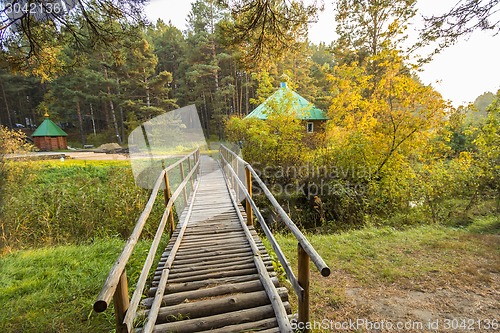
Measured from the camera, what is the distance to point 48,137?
23.5 meters

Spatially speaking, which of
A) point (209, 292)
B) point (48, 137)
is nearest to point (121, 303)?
point (209, 292)

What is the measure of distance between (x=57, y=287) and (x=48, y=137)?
2716 centimetres

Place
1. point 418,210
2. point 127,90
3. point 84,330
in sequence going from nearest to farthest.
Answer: point 84,330, point 418,210, point 127,90

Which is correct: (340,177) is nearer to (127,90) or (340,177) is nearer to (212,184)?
(212,184)

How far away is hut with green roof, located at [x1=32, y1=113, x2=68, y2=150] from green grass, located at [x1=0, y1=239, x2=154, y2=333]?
24.8m

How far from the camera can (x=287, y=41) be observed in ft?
13.2

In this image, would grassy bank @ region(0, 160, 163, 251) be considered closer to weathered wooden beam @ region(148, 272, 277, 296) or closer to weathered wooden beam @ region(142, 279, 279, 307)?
weathered wooden beam @ region(148, 272, 277, 296)

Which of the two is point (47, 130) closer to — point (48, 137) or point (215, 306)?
point (48, 137)

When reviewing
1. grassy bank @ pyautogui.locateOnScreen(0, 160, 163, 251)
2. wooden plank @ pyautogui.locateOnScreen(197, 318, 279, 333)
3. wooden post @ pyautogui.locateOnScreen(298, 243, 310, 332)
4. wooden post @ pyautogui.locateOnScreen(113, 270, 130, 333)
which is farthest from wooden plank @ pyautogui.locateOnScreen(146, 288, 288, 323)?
grassy bank @ pyautogui.locateOnScreen(0, 160, 163, 251)

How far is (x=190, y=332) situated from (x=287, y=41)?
431 centimetres

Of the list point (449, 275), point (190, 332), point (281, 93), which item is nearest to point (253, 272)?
point (190, 332)

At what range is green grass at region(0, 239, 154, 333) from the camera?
266cm

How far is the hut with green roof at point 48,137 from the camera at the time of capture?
76.6ft

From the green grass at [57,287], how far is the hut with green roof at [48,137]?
24831mm
